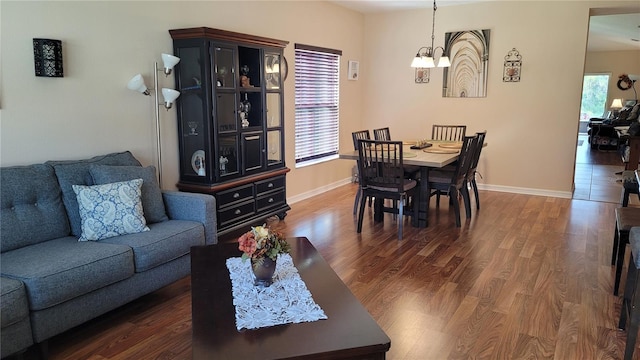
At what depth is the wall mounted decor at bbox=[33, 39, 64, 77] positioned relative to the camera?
2902mm

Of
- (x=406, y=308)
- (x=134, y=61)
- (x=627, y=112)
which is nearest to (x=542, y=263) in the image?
(x=406, y=308)

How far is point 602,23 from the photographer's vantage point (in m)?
8.75

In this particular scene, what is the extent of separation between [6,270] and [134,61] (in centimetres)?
191

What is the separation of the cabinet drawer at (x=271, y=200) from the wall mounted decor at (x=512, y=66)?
3.55 meters

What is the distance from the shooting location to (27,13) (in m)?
2.85

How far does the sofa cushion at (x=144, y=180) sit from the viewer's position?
3.01 meters

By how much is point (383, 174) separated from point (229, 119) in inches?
58.8

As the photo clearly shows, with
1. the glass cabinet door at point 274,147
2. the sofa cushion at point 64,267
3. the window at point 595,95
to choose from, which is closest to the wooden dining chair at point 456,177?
the glass cabinet door at point 274,147

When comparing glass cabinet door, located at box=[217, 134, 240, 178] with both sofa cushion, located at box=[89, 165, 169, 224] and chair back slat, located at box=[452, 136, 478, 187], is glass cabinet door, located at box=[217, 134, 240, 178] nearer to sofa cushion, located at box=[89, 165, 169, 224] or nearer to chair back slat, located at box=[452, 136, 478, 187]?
sofa cushion, located at box=[89, 165, 169, 224]

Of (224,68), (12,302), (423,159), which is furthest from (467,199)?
(12,302)

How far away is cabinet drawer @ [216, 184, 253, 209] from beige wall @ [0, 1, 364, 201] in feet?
1.62

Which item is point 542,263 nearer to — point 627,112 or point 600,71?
point 627,112

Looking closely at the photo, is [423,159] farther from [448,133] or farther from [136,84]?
[136,84]

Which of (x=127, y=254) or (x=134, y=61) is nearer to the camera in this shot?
(x=127, y=254)
